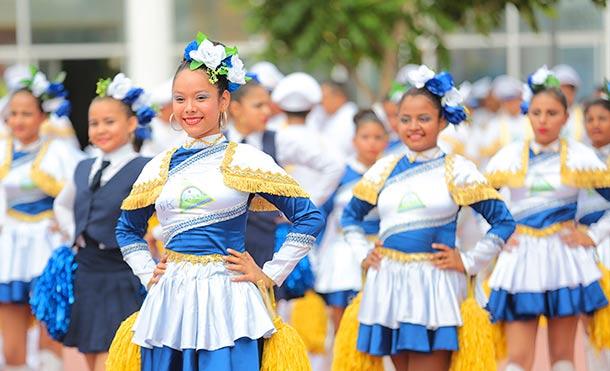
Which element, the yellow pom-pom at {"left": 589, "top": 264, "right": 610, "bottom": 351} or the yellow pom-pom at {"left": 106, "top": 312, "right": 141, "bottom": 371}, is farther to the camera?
the yellow pom-pom at {"left": 589, "top": 264, "right": 610, "bottom": 351}

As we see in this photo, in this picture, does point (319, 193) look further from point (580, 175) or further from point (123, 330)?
point (123, 330)

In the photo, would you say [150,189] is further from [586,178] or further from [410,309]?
[586,178]

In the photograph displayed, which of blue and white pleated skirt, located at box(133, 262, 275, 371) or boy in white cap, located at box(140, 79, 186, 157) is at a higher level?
boy in white cap, located at box(140, 79, 186, 157)

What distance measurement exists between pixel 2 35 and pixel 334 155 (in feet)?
44.5

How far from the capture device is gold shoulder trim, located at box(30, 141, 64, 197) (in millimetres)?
9367

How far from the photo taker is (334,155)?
33.5 feet

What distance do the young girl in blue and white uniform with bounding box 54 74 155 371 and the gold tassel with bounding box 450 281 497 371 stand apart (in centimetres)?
178

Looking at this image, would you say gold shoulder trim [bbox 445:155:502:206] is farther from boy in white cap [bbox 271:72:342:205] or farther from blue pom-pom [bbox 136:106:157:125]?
boy in white cap [bbox 271:72:342:205]

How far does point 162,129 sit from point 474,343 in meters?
6.27

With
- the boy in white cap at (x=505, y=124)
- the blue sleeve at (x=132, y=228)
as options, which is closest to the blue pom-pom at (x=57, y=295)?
the blue sleeve at (x=132, y=228)

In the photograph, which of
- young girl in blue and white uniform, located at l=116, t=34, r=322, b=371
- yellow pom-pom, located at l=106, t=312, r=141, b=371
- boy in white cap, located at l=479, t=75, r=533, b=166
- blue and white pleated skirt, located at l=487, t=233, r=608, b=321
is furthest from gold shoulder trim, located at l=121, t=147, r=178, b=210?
boy in white cap, located at l=479, t=75, r=533, b=166

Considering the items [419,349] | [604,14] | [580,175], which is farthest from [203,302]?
[604,14]

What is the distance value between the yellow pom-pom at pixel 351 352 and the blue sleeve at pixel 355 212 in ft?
1.43

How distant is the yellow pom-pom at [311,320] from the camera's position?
33.7 ft
